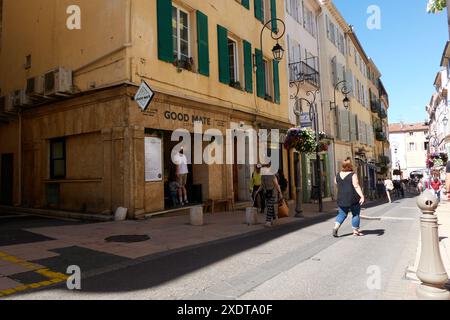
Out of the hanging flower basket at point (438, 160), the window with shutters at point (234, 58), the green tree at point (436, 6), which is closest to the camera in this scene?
the green tree at point (436, 6)

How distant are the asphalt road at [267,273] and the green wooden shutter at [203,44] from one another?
23.8 ft

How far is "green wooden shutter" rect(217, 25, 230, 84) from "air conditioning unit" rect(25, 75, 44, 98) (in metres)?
6.04

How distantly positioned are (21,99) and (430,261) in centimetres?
1333

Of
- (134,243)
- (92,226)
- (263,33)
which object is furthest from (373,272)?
(263,33)

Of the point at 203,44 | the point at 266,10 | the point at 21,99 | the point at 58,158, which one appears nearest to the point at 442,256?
the point at 203,44

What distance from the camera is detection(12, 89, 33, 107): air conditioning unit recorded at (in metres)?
13.1

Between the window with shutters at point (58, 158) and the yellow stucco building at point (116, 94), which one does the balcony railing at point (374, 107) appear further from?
the window with shutters at point (58, 158)

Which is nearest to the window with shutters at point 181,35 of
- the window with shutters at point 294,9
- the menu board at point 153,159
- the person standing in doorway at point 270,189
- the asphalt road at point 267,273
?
the menu board at point 153,159

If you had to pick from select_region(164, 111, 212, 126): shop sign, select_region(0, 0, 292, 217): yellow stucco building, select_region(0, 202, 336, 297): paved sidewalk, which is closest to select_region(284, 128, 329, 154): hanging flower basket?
select_region(0, 0, 292, 217): yellow stucco building

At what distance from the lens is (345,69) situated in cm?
3144

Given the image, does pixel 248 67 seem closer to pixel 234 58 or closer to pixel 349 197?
pixel 234 58

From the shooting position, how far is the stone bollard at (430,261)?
389 centimetres

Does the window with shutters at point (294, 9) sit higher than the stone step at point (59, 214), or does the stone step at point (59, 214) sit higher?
the window with shutters at point (294, 9)
